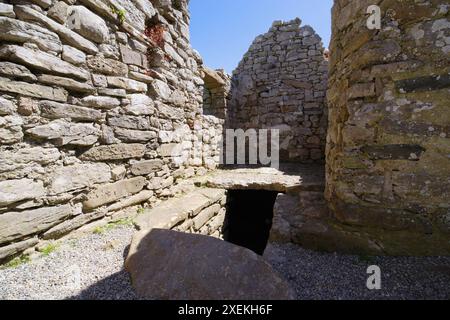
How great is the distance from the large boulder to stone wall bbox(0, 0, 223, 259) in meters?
0.86

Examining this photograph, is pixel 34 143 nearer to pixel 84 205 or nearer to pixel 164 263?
pixel 84 205

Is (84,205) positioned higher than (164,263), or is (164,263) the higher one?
(84,205)

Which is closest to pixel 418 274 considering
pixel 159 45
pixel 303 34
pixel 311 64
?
pixel 159 45

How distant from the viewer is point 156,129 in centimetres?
312

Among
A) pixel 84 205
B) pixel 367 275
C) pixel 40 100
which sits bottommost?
pixel 367 275

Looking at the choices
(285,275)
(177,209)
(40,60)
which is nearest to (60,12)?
(40,60)

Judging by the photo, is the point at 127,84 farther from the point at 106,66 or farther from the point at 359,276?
the point at 359,276

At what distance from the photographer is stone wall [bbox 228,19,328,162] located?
6.41m

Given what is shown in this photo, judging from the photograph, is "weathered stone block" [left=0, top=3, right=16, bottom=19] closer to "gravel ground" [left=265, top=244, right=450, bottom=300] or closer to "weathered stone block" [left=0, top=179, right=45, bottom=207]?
"weathered stone block" [left=0, top=179, right=45, bottom=207]

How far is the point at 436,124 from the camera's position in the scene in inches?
65.8

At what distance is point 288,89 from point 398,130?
5304mm

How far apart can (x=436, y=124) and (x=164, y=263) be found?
220 centimetres

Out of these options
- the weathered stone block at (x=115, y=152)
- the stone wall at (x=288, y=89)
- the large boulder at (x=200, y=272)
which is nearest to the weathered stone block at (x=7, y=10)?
the weathered stone block at (x=115, y=152)

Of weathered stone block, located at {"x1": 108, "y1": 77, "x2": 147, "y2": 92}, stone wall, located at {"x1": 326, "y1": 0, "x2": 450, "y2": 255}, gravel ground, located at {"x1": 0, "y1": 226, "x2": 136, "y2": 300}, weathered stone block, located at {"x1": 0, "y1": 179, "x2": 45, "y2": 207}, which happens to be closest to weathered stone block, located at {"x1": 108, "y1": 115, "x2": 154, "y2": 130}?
weathered stone block, located at {"x1": 108, "y1": 77, "x2": 147, "y2": 92}
